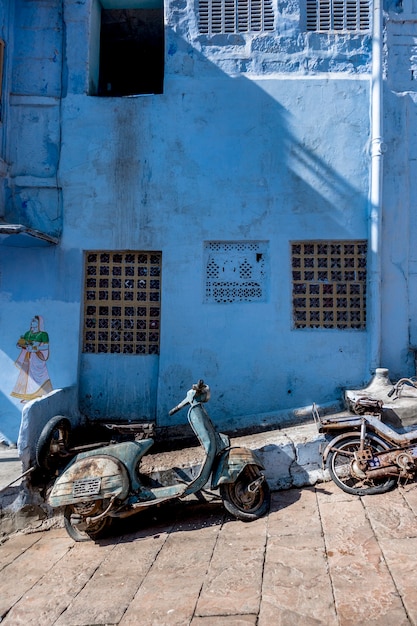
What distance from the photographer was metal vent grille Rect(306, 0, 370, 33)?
6730 millimetres

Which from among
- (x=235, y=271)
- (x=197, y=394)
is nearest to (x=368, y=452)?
(x=197, y=394)

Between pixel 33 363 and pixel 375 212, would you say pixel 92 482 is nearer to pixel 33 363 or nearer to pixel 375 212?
pixel 33 363

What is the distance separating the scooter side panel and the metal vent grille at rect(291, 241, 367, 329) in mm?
3320

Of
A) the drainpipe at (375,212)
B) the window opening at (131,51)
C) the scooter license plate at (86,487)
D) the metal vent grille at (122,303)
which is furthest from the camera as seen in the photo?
the window opening at (131,51)

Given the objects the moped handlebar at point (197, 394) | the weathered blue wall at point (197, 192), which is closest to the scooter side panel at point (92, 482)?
the moped handlebar at point (197, 394)

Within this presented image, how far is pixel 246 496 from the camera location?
4.40 meters

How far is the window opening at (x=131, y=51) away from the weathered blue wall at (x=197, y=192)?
2.91ft

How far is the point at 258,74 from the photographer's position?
22.1ft

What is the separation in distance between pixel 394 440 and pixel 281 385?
6.43 feet

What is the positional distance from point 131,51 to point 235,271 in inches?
197

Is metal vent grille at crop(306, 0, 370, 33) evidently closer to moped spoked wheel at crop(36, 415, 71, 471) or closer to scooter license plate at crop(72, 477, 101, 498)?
moped spoked wheel at crop(36, 415, 71, 471)

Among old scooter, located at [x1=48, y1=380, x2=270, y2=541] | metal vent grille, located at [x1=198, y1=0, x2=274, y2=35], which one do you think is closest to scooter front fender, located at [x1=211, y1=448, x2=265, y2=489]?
old scooter, located at [x1=48, y1=380, x2=270, y2=541]

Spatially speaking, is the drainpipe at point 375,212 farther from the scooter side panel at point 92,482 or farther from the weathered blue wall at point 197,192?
the scooter side panel at point 92,482

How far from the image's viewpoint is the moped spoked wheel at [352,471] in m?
4.51
